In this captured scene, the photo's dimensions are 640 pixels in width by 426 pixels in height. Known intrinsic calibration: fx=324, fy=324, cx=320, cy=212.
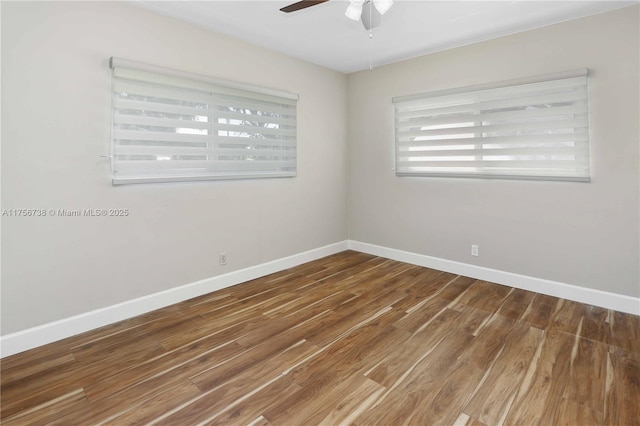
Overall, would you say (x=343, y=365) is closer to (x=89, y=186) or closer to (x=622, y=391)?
(x=622, y=391)

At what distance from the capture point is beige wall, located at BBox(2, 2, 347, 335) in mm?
2180

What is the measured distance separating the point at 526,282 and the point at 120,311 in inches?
149

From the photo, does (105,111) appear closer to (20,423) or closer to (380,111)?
(20,423)

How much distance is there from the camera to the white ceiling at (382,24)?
2650 millimetres

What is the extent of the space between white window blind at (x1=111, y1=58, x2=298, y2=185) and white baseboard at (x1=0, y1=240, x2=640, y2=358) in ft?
3.40

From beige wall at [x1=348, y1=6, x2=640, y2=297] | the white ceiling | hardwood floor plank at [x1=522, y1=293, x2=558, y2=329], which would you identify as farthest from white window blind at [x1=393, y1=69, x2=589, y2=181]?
hardwood floor plank at [x1=522, y1=293, x2=558, y2=329]

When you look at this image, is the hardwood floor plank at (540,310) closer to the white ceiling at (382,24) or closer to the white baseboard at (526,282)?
the white baseboard at (526,282)

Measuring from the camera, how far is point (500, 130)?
3326 mm

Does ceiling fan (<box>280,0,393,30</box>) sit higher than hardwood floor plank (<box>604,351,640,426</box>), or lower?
higher

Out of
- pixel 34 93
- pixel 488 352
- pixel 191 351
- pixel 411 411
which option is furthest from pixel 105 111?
pixel 488 352

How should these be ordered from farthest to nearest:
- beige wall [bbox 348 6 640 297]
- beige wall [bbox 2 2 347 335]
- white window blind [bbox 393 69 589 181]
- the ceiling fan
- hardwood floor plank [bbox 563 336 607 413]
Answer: white window blind [bbox 393 69 589 181] < beige wall [bbox 348 6 640 297] < beige wall [bbox 2 2 347 335] < the ceiling fan < hardwood floor plank [bbox 563 336 607 413]

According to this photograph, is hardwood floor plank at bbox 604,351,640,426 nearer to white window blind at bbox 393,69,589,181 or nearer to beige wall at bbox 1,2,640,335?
beige wall at bbox 1,2,640,335

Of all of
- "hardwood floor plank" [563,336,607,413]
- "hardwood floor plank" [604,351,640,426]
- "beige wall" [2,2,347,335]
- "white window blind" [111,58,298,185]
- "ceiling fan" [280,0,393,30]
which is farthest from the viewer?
"white window blind" [111,58,298,185]

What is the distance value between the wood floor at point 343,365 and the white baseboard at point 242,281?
0.30ft
